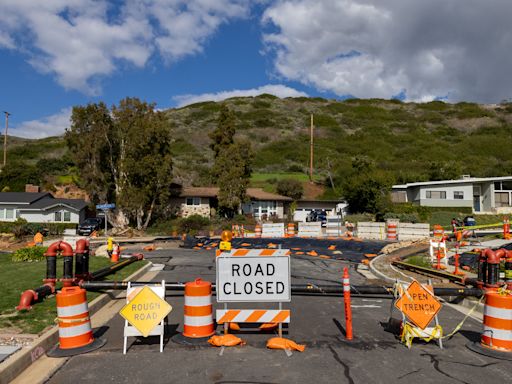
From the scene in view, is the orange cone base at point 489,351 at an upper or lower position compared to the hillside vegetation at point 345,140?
lower

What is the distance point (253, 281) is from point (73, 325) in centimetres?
306

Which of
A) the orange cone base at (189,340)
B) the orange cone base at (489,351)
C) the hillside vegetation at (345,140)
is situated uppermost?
the hillside vegetation at (345,140)

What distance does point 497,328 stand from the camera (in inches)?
292

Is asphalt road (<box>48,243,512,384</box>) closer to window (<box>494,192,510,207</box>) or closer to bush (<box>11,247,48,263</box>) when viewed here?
bush (<box>11,247,48,263</box>)

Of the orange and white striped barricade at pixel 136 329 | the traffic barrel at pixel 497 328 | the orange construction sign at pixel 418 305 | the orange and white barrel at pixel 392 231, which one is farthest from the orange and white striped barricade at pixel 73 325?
the orange and white barrel at pixel 392 231

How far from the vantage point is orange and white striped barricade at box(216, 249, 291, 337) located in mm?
7816

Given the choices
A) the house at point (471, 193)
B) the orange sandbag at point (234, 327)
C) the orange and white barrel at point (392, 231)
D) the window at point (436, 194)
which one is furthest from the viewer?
the window at point (436, 194)

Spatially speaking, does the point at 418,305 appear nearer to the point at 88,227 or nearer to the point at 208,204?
the point at 88,227

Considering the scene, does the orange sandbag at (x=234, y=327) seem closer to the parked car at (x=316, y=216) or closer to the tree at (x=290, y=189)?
the parked car at (x=316, y=216)

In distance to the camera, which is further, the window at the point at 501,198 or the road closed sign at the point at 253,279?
the window at the point at 501,198

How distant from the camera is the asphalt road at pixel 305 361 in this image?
A: 6121 millimetres

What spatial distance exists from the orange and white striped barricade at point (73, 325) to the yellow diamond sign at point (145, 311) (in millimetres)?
647

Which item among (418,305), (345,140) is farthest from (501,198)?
(345,140)

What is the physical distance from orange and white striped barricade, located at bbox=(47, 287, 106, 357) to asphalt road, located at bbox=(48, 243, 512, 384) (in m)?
0.31
